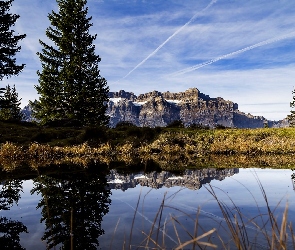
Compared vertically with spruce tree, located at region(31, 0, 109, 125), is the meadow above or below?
below

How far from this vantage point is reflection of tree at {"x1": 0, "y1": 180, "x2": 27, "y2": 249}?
479 cm

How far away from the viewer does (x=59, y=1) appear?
3816 centimetres

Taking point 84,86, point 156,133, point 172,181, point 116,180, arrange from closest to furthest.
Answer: point 172,181 → point 116,180 → point 156,133 → point 84,86

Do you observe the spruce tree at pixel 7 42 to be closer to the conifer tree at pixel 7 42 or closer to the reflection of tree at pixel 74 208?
the conifer tree at pixel 7 42

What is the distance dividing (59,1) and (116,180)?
33.7 metres

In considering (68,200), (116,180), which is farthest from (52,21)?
(68,200)

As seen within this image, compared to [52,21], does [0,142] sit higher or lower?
lower

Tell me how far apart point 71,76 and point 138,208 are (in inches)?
1243

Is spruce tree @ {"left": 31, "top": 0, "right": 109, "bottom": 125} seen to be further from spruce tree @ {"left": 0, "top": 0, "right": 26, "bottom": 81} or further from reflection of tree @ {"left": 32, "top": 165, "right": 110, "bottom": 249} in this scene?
reflection of tree @ {"left": 32, "top": 165, "right": 110, "bottom": 249}

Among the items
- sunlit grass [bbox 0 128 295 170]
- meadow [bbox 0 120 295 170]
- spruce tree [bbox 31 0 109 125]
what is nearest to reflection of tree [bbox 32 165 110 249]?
sunlit grass [bbox 0 128 295 170]

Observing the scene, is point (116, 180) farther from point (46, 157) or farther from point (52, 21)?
point (52, 21)

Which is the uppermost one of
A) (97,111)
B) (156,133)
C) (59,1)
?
(59,1)

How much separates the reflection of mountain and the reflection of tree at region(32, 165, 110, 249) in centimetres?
56

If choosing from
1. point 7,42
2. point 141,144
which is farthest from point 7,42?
point 141,144
